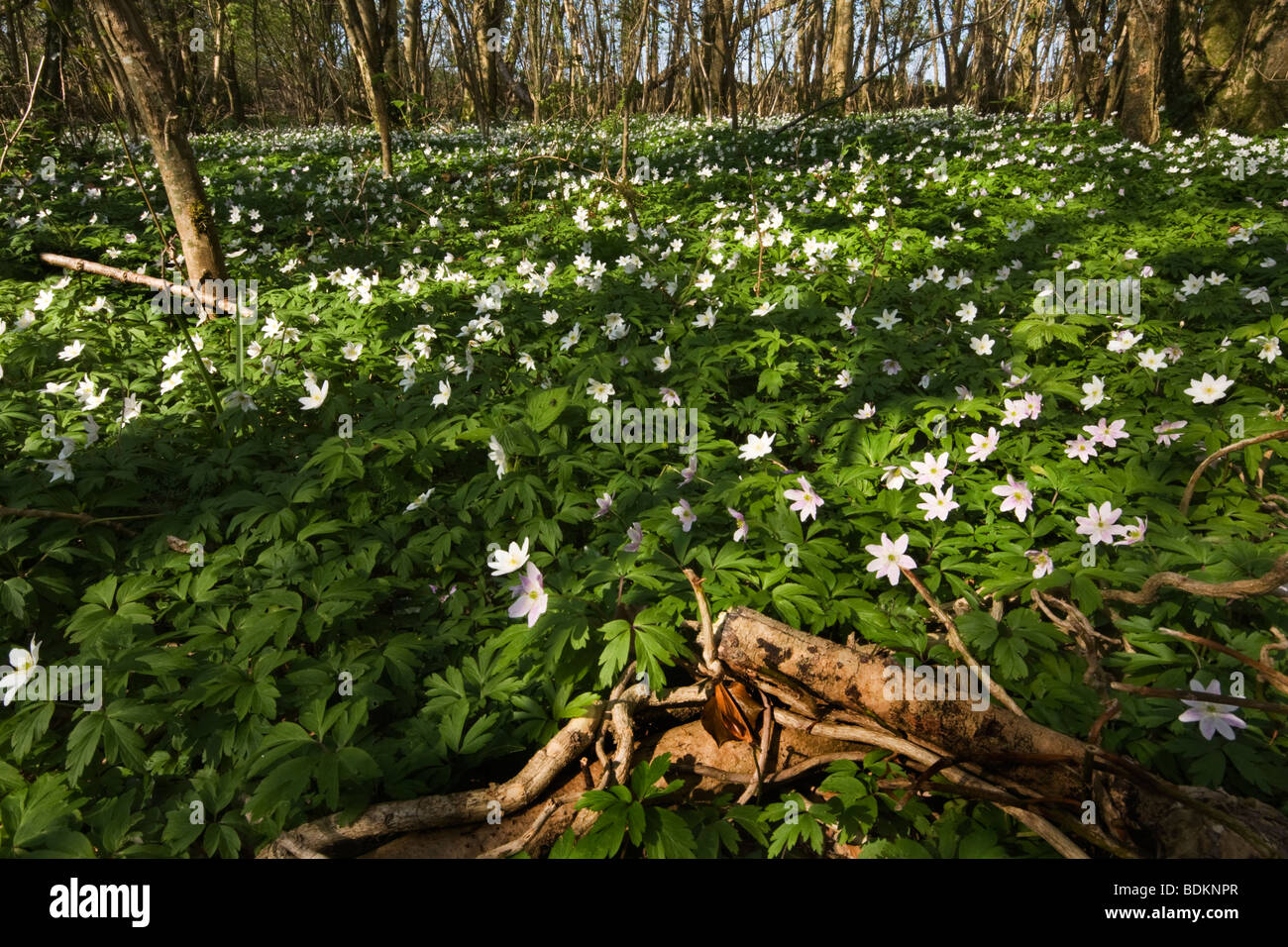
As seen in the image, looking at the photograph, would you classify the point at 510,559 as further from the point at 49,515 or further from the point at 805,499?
the point at 49,515

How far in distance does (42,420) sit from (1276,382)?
7.18 metres

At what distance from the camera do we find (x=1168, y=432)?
116 inches

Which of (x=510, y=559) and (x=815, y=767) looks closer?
(x=815, y=767)

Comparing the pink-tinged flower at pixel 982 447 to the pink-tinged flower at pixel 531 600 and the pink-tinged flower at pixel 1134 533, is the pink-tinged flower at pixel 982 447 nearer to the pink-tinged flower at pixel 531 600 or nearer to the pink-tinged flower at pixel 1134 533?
the pink-tinged flower at pixel 1134 533

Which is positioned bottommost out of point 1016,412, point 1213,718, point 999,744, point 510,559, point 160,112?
point 999,744

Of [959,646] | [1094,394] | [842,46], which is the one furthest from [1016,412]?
[842,46]

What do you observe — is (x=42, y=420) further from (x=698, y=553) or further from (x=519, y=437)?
(x=698, y=553)

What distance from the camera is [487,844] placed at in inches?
74.5

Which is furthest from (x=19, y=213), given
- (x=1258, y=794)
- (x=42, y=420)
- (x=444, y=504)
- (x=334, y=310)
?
(x=1258, y=794)

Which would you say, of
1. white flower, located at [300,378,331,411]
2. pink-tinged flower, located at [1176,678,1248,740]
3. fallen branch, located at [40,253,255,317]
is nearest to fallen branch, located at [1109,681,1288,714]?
pink-tinged flower, located at [1176,678,1248,740]

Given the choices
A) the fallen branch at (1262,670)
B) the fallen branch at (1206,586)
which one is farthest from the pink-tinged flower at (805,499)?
the fallen branch at (1262,670)

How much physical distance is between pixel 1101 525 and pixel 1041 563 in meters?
0.30

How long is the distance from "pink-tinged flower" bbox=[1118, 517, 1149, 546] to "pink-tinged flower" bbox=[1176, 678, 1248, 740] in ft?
2.43

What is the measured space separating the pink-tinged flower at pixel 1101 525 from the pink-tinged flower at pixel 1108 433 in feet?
2.26
